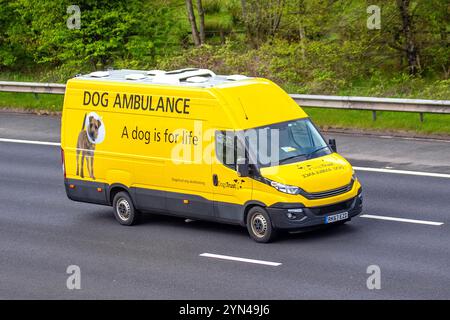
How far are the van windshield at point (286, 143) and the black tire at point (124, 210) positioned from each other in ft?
8.93

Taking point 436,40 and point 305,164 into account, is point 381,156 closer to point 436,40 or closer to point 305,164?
point 305,164

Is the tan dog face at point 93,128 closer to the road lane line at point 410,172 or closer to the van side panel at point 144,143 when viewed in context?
the van side panel at point 144,143

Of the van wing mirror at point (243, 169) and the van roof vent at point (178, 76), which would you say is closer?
the van wing mirror at point (243, 169)

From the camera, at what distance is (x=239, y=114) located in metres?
18.0

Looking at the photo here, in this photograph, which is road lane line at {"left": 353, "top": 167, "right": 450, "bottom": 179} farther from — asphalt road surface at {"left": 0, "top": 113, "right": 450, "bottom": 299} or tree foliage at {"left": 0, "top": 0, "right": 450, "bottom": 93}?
tree foliage at {"left": 0, "top": 0, "right": 450, "bottom": 93}

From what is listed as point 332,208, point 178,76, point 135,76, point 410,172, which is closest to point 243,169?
point 332,208

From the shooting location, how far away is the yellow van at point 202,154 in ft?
57.8

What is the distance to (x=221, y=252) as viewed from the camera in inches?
687

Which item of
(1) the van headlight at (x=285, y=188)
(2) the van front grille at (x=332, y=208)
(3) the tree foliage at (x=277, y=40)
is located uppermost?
(3) the tree foliage at (x=277, y=40)

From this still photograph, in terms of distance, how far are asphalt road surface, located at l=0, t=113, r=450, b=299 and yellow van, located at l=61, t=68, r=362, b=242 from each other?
49 centimetres

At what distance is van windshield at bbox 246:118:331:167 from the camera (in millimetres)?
17922

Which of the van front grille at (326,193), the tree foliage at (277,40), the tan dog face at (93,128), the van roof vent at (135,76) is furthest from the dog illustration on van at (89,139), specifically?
the tree foliage at (277,40)
